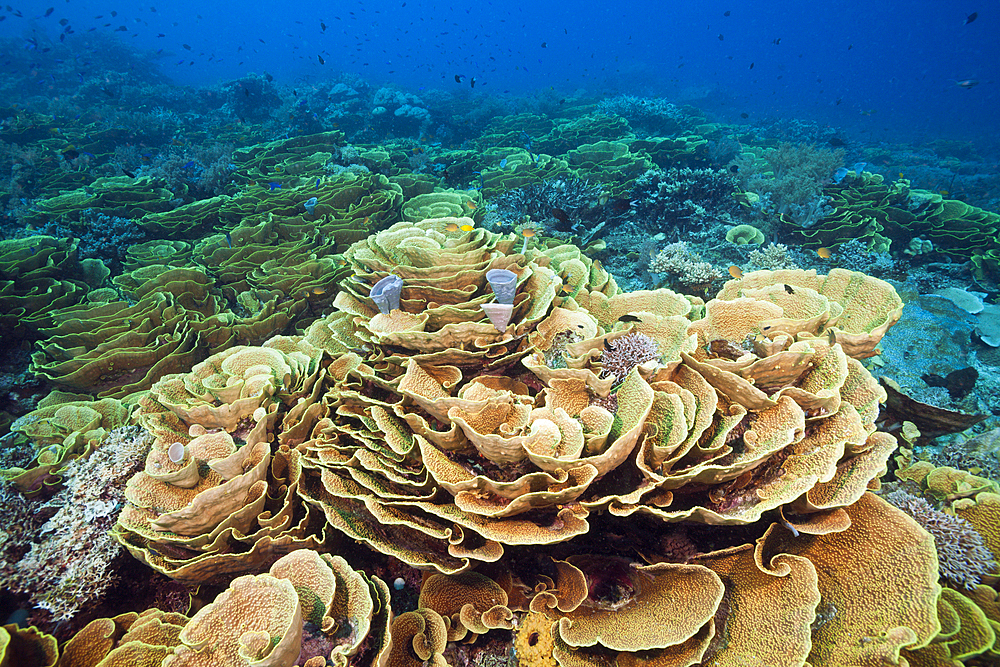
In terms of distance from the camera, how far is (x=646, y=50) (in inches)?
3935

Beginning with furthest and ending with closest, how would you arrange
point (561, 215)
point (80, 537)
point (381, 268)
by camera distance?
point (561, 215), point (381, 268), point (80, 537)

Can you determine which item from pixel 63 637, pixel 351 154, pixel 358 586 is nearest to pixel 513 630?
pixel 358 586

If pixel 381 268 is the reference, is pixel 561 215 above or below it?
below

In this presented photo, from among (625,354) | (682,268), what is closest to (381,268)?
(625,354)

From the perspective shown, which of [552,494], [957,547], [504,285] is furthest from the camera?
[504,285]

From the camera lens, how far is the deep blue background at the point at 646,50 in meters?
50.8

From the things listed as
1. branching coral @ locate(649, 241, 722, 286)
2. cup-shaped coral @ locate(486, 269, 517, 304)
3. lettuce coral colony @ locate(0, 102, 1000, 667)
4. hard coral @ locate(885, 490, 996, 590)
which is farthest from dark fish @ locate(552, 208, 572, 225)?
hard coral @ locate(885, 490, 996, 590)

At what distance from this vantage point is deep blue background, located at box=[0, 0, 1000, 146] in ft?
167

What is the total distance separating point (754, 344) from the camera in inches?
101

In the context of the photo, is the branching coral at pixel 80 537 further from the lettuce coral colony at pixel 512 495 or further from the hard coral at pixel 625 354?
the hard coral at pixel 625 354

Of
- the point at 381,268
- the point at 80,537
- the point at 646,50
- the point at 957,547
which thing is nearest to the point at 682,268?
the point at 957,547

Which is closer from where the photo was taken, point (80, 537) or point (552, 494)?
point (552, 494)

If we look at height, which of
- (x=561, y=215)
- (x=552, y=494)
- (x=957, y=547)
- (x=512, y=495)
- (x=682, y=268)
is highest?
(x=552, y=494)

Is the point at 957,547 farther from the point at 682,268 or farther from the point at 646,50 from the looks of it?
the point at 646,50
